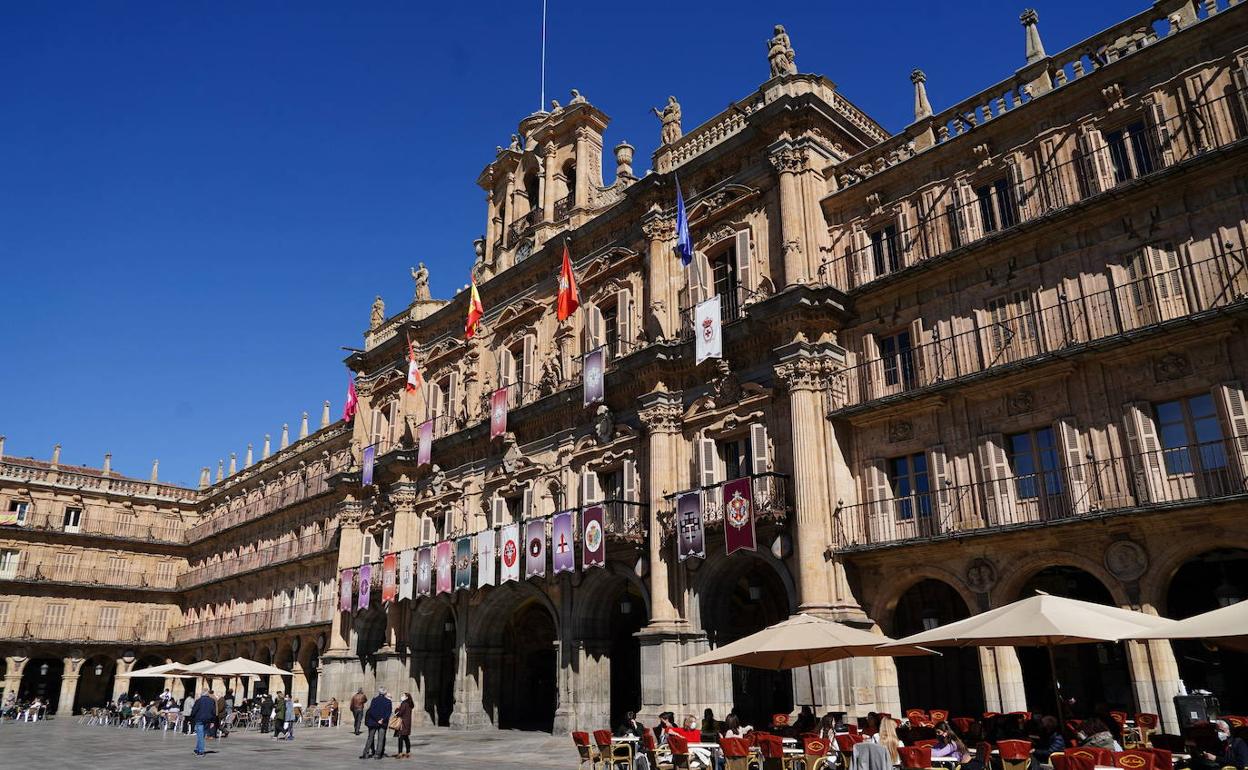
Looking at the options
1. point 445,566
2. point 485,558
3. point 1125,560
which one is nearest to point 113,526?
point 445,566

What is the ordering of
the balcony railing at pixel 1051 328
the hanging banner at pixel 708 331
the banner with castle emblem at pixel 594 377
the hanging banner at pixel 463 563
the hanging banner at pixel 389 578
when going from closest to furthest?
the balcony railing at pixel 1051 328 < the hanging banner at pixel 708 331 < the banner with castle emblem at pixel 594 377 < the hanging banner at pixel 463 563 < the hanging banner at pixel 389 578

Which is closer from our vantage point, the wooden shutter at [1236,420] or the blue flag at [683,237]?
the wooden shutter at [1236,420]

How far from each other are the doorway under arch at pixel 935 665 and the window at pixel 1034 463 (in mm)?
3612

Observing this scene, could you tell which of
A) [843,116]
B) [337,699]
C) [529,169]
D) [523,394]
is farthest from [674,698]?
[529,169]

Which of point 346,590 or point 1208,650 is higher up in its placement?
point 346,590

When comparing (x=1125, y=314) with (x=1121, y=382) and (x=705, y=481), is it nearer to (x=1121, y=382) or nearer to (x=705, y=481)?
(x=1121, y=382)

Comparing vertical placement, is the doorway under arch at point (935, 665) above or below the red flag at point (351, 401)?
below

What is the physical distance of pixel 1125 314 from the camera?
58.9 ft

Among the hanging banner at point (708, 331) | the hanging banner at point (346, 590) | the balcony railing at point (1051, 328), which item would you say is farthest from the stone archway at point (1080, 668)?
the hanging banner at point (346, 590)

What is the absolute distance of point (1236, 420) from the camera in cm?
1611

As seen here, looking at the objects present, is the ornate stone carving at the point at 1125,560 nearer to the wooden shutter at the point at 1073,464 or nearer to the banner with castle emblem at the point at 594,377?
the wooden shutter at the point at 1073,464

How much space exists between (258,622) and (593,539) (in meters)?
30.8

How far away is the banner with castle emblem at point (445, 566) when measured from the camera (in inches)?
1203

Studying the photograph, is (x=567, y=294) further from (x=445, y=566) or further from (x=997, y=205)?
(x=997, y=205)
